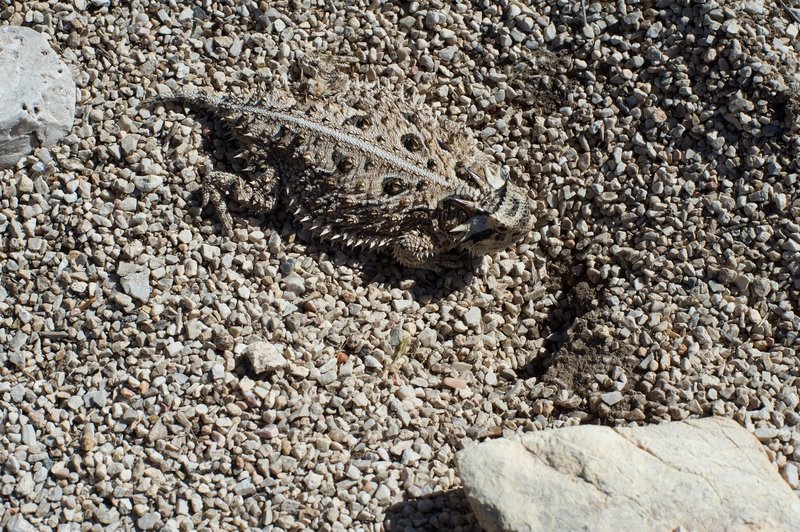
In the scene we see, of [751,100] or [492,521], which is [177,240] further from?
[751,100]

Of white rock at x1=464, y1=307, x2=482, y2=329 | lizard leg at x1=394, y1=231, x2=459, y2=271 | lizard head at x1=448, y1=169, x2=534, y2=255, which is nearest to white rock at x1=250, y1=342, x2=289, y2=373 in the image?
lizard leg at x1=394, y1=231, x2=459, y2=271

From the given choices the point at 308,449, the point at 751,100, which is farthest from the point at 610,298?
the point at 308,449

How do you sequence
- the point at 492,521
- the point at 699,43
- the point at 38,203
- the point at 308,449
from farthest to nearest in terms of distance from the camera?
the point at 699,43, the point at 38,203, the point at 308,449, the point at 492,521

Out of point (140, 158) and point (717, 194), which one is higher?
point (717, 194)

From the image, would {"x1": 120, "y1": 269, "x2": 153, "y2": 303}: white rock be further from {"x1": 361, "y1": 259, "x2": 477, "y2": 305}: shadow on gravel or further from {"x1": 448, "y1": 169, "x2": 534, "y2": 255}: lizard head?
{"x1": 448, "y1": 169, "x2": 534, "y2": 255}: lizard head

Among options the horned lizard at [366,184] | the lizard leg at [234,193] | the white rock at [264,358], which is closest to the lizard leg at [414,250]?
the horned lizard at [366,184]

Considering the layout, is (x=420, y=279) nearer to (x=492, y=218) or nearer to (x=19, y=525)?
(x=492, y=218)

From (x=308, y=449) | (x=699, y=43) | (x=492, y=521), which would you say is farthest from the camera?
(x=699, y=43)
